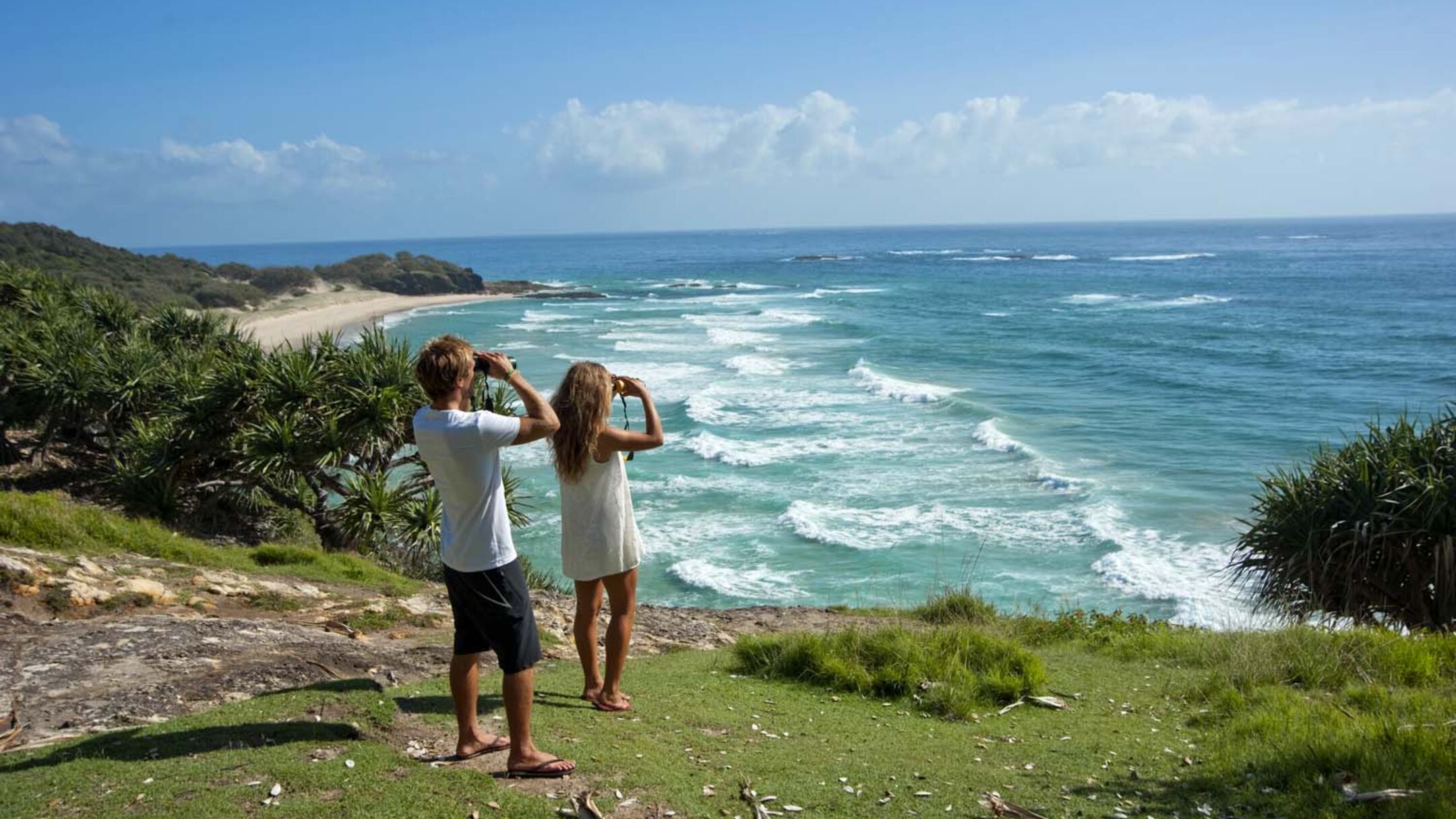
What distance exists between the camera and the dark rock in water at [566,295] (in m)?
85.1

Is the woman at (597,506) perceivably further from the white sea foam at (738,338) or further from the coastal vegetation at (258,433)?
the white sea foam at (738,338)

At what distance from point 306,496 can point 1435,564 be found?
41.8ft

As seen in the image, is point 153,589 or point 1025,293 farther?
point 1025,293

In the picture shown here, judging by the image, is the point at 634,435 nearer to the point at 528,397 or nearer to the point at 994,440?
the point at 528,397

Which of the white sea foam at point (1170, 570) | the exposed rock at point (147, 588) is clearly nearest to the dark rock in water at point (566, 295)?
the white sea foam at point (1170, 570)

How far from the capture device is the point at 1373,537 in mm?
10281

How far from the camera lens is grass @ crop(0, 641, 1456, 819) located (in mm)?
4211

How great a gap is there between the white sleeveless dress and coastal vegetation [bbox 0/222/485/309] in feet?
112

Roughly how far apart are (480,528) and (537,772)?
3.56 ft

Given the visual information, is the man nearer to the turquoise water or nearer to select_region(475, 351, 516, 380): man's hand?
select_region(475, 351, 516, 380): man's hand

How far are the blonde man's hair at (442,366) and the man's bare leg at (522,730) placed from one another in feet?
4.15

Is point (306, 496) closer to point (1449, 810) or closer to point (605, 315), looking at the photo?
point (1449, 810)

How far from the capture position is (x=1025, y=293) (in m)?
77.8

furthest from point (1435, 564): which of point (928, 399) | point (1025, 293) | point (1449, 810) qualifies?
point (1025, 293)
